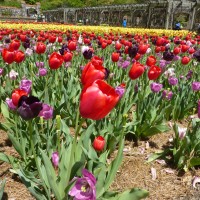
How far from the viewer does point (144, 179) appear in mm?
2674

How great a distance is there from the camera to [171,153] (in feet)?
10.3

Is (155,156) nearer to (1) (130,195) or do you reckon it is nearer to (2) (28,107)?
(1) (130,195)

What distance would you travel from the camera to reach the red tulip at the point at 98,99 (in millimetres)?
1211

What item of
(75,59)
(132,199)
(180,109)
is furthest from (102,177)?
(75,59)

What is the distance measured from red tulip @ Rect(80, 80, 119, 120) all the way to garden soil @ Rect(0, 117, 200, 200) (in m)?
1.37

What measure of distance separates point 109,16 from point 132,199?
117 feet

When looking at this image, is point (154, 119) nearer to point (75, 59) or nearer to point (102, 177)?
point (102, 177)

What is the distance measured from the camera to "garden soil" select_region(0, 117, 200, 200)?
2.44 m

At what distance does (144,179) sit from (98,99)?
1716 mm

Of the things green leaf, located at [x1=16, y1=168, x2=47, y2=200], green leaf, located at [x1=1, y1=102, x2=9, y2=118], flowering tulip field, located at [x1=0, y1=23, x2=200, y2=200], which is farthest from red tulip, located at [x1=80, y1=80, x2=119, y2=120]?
green leaf, located at [x1=1, y1=102, x2=9, y2=118]

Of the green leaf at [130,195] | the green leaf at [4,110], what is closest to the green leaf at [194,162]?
the green leaf at [130,195]

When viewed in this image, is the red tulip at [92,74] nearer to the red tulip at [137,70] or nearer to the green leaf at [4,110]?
the red tulip at [137,70]

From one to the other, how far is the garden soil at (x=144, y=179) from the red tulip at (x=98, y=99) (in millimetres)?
1371

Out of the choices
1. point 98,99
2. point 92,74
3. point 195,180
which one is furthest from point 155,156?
point 98,99
